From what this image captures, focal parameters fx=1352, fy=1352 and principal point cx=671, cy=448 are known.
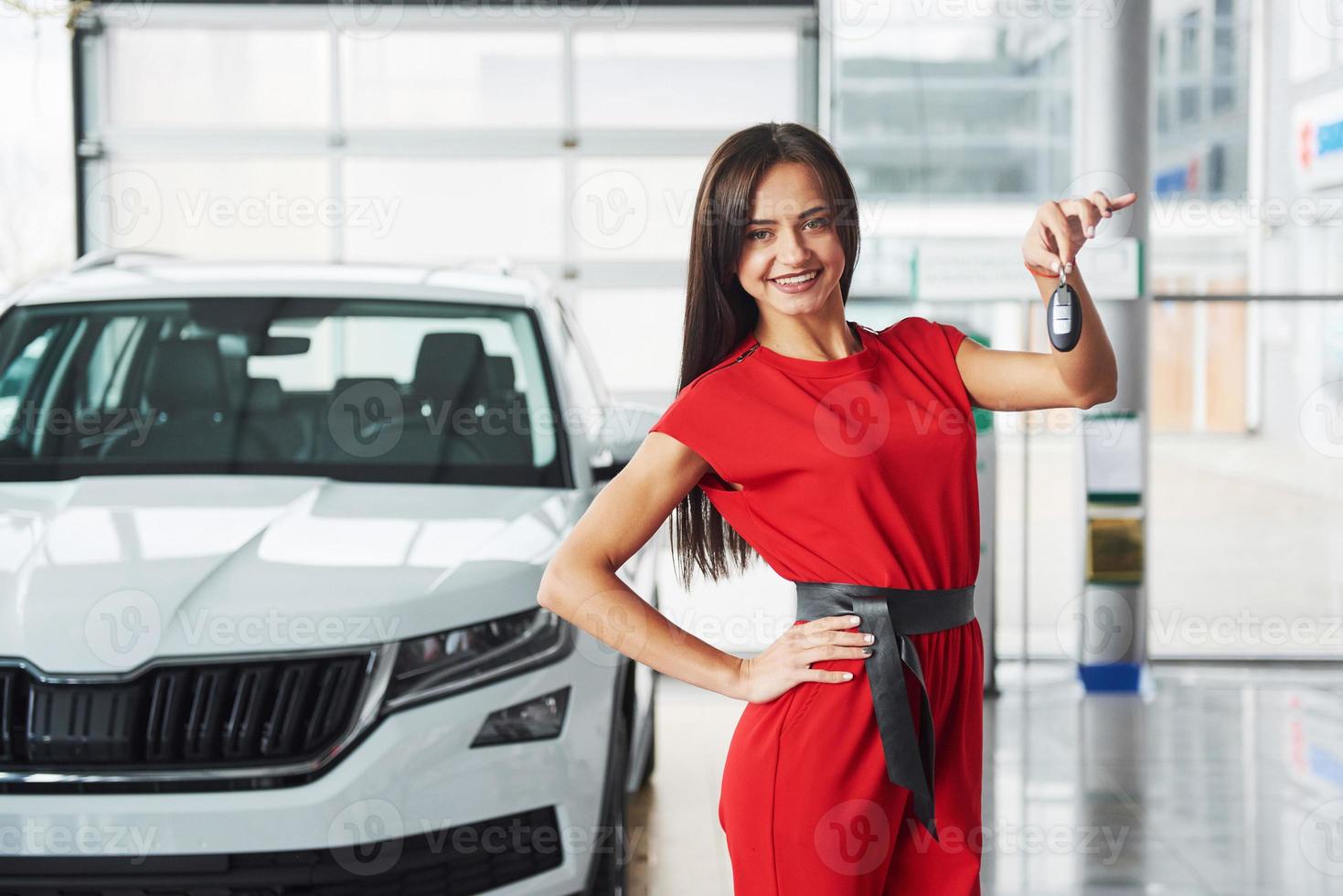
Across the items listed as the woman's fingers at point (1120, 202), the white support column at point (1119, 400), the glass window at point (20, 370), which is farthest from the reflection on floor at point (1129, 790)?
the woman's fingers at point (1120, 202)

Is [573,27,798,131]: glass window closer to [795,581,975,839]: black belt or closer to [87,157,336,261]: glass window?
[87,157,336,261]: glass window

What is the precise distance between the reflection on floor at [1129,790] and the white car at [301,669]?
50.5 inches

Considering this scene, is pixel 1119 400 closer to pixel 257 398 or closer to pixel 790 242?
pixel 257 398

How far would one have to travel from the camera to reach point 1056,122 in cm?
750

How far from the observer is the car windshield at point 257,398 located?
11.0 ft

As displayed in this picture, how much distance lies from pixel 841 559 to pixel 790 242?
398mm

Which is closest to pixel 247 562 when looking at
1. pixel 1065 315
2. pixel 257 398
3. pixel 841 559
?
pixel 257 398

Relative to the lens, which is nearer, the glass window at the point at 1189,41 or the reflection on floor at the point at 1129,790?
the reflection on floor at the point at 1129,790

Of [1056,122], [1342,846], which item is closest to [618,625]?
[1342,846]

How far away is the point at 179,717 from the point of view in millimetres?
2500

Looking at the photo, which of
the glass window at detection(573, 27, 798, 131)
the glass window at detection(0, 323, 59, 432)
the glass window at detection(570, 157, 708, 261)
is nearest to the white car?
the glass window at detection(0, 323, 59, 432)

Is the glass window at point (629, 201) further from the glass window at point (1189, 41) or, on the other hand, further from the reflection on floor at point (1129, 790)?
the reflection on floor at point (1129, 790)

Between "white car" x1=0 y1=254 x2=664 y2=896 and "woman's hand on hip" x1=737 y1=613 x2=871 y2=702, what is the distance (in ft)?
3.47

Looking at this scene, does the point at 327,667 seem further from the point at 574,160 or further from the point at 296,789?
the point at 574,160
